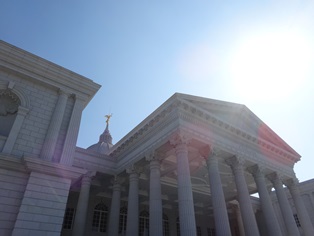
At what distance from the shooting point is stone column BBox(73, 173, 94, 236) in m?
18.9

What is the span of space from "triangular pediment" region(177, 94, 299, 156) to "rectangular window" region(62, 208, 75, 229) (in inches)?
613

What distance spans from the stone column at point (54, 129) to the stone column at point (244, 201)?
528 inches

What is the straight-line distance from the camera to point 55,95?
15586mm

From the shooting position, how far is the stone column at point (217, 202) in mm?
15656

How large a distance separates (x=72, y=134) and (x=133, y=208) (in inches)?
303

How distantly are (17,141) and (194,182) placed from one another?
19.7m

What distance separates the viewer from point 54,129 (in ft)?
46.5

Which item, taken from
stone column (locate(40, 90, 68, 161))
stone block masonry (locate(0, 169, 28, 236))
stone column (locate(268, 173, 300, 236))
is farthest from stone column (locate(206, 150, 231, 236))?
stone block masonry (locate(0, 169, 28, 236))

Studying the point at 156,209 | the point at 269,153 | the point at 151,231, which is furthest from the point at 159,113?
the point at 269,153

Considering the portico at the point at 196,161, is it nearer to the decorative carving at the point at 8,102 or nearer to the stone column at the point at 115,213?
the stone column at the point at 115,213

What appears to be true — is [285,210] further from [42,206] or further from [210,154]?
[42,206]

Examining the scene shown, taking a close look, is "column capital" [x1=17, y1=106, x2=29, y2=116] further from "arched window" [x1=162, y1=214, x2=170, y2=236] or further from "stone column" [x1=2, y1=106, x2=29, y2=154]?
"arched window" [x1=162, y1=214, x2=170, y2=236]

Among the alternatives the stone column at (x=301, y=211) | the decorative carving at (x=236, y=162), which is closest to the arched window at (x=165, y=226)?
the decorative carving at (x=236, y=162)

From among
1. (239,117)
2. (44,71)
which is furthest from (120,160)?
(239,117)
